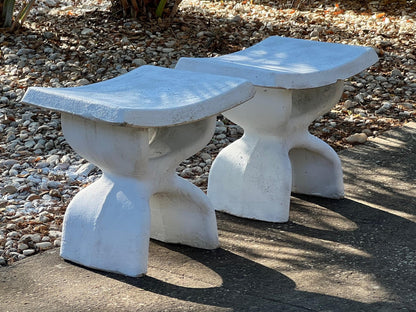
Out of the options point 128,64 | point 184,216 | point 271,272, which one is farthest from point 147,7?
point 271,272

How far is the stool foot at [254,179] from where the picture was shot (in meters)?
3.93

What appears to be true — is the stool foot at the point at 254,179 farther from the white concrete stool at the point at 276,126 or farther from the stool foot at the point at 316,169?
the stool foot at the point at 316,169

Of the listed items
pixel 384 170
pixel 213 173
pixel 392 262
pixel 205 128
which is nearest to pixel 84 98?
pixel 205 128

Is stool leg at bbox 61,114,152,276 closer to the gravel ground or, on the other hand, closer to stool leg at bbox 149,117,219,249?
stool leg at bbox 149,117,219,249

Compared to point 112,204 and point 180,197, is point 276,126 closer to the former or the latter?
point 180,197

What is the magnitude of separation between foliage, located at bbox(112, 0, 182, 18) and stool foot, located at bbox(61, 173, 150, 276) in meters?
3.87

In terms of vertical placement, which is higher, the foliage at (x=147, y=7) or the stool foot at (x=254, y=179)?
the foliage at (x=147, y=7)

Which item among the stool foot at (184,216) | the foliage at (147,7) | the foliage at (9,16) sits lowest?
the stool foot at (184,216)

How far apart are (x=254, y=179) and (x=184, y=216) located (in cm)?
50

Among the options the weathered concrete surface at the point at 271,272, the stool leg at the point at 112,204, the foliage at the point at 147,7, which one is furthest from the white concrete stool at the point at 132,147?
the foliage at the point at 147,7

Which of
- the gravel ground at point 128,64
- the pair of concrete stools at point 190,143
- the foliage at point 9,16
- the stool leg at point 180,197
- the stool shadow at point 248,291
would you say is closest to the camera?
the stool shadow at point 248,291

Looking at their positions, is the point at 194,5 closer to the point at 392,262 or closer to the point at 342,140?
the point at 342,140

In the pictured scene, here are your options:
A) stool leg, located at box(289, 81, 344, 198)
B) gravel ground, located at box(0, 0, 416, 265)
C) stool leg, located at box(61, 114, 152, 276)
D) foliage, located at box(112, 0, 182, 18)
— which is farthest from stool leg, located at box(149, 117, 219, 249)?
A: foliage, located at box(112, 0, 182, 18)

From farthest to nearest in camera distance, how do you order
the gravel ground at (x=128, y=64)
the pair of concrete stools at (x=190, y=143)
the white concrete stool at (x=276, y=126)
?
the gravel ground at (x=128, y=64) → the white concrete stool at (x=276, y=126) → the pair of concrete stools at (x=190, y=143)
